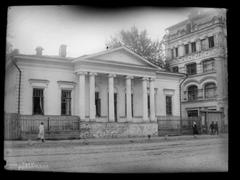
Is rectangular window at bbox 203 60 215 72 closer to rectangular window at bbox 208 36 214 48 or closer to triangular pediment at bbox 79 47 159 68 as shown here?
rectangular window at bbox 208 36 214 48

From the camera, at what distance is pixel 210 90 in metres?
5.98

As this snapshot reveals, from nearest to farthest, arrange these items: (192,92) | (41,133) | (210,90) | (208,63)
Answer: (41,133), (210,90), (208,63), (192,92)

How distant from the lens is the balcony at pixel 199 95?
594cm

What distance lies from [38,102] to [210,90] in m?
4.03

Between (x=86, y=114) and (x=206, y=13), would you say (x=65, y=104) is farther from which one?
(x=206, y=13)

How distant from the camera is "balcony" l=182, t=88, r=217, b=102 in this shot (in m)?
5.94

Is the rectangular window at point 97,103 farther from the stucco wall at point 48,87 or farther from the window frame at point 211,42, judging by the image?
the window frame at point 211,42

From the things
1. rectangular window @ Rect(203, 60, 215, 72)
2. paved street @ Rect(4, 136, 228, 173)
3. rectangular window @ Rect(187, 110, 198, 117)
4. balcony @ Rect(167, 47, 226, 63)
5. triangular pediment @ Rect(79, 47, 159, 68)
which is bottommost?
paved street @ Rect(4, 136, 228, 173)

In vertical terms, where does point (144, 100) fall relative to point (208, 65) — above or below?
below

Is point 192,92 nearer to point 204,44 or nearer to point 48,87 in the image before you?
point 204,44

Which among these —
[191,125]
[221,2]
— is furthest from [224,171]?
[191,125]

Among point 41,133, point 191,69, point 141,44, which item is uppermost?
point 141,44

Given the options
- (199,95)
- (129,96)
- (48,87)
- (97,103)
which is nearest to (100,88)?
(97,103)

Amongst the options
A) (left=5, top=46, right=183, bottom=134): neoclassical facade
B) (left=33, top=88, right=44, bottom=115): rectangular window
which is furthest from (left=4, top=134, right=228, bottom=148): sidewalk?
(left=33, top=88, right=44, bottom=115): rectangular window
